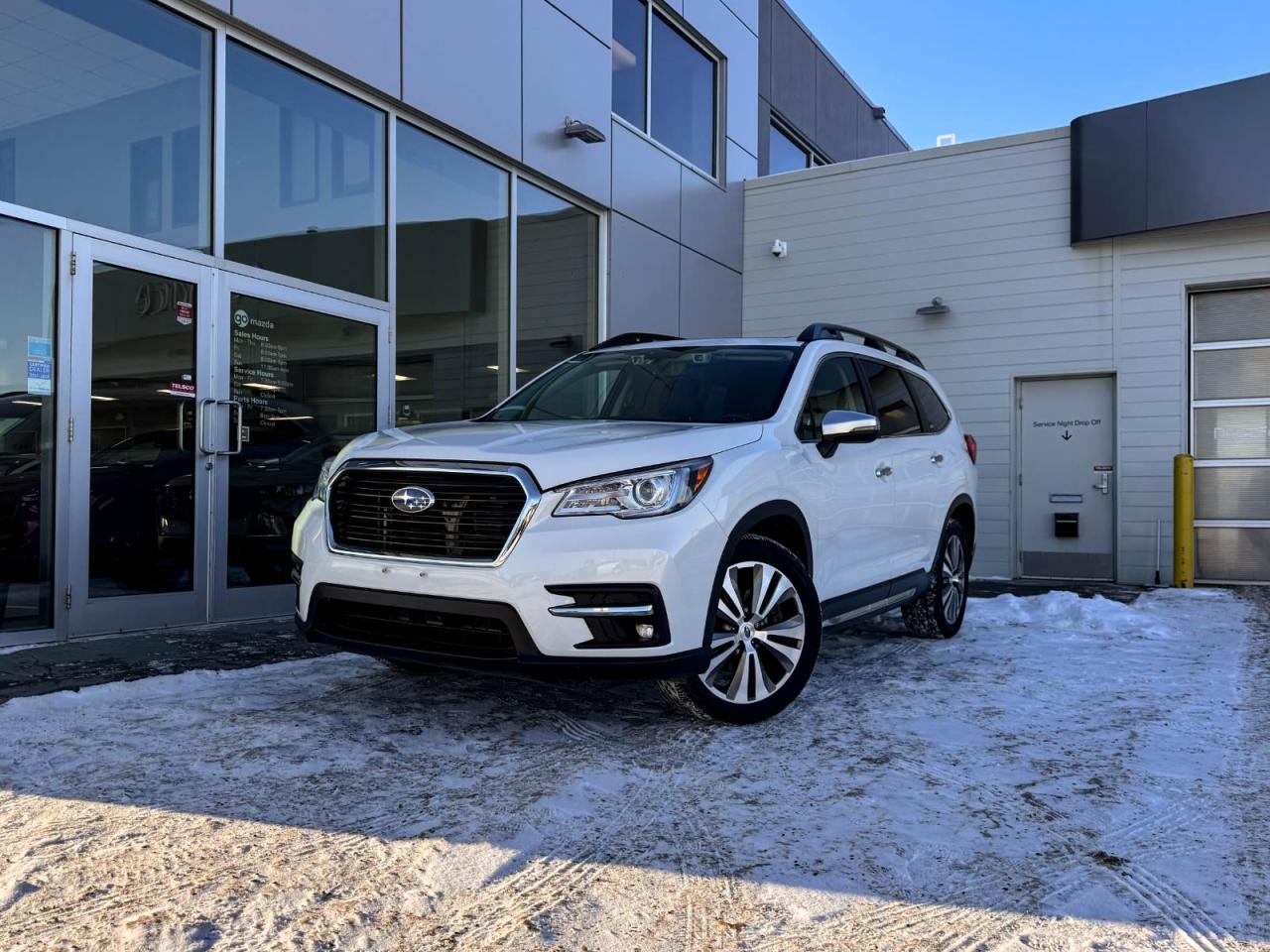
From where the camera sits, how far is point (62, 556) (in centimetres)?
566

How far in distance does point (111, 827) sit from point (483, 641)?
1.28m

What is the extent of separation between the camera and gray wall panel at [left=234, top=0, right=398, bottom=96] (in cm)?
681

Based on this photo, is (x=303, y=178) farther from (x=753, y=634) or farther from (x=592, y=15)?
(x=753, y=634)

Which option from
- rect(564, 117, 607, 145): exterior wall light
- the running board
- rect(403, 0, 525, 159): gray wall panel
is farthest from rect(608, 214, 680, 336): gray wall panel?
the running board

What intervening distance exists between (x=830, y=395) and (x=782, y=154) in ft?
38.8

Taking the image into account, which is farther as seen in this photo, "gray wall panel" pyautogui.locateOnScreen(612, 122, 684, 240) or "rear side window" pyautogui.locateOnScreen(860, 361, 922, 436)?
"gray wall panel" pyautogui.locateOnScreen(612, 122, 684, 240)

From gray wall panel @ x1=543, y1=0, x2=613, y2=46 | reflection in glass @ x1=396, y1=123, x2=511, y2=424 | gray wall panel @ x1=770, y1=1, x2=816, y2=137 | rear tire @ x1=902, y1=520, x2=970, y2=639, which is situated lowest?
rear tire @ x1=902, y1=520, x2=970, y2=639

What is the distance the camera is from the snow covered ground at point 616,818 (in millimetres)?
2373

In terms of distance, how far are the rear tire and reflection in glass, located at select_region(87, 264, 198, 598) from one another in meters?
4.61

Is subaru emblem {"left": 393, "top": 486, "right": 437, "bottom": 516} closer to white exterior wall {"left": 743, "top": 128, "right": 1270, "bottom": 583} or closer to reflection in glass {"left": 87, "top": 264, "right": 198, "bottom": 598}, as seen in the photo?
reflection in glass {"left": 87, "top": 264, "right": 198, "bottom": 598}

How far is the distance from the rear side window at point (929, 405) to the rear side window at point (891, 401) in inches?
4.6

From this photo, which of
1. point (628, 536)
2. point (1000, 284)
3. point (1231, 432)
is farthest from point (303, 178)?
point (1231, 432)

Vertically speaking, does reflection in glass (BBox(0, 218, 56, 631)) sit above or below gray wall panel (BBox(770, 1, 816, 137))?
below

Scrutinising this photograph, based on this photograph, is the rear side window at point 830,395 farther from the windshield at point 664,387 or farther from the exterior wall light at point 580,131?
the exterior wall light at point 580,131
